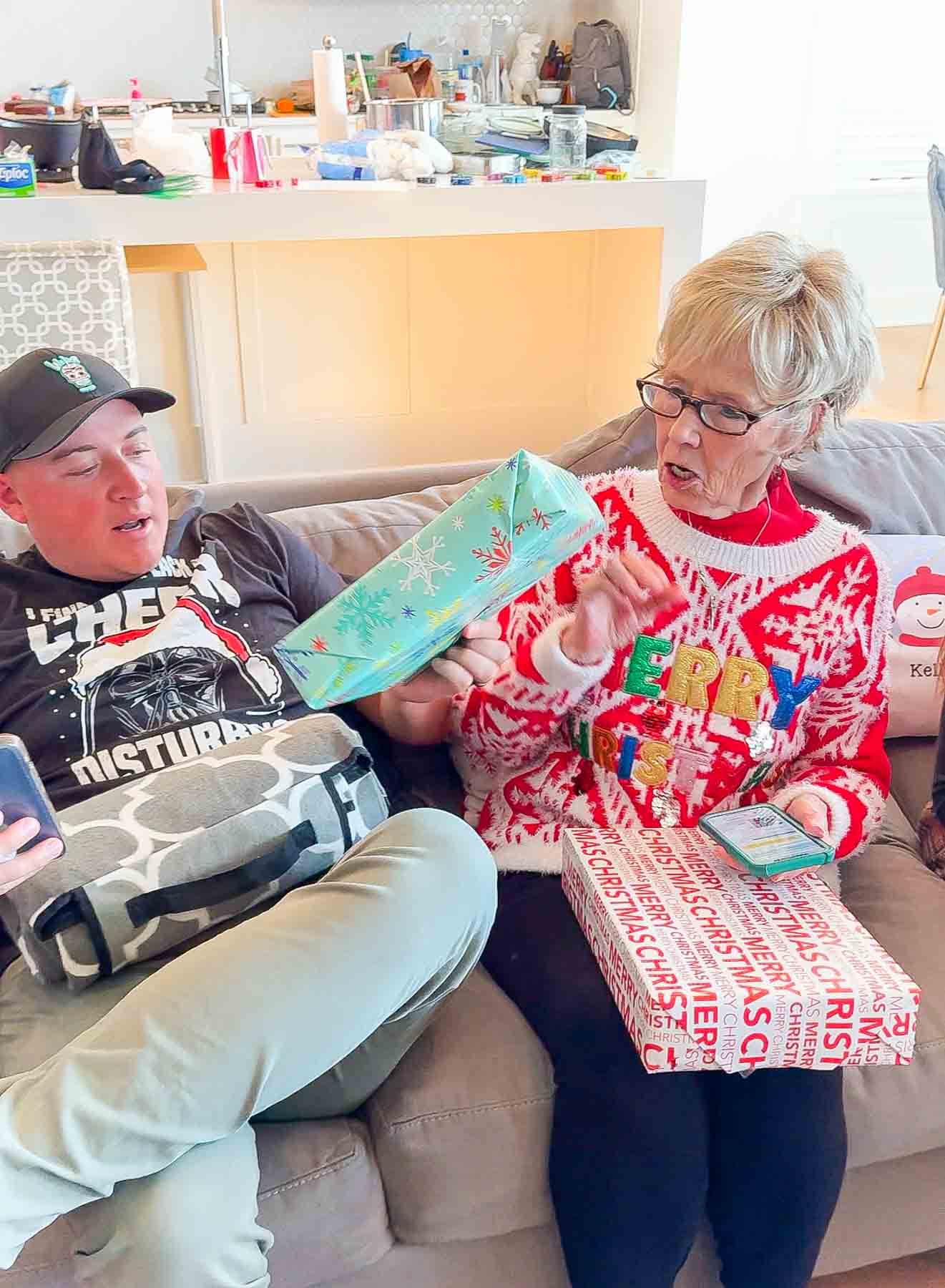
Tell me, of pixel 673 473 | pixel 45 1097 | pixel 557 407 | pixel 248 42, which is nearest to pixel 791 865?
pixel 673 473

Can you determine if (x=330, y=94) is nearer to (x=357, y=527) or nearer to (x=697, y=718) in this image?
(x=357, y=527)

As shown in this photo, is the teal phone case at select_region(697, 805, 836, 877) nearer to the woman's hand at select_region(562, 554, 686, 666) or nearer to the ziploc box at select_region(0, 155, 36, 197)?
the woman's hand at select_region(562, 554, 686, 666)

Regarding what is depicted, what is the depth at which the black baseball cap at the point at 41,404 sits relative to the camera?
1345mm

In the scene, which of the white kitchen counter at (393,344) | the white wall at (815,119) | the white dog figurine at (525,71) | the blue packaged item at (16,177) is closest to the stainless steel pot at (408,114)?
the white kitchen counter at (393,344)

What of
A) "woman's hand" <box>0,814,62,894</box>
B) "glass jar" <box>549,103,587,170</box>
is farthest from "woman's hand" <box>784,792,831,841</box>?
"glass jar" <box>549,103,587,170</box>

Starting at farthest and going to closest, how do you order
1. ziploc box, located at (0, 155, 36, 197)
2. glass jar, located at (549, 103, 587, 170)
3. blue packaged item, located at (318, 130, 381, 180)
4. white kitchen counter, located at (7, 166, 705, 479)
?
white kitchen counter, located at (7, 166, 705, 479) → glass jar, located at (549, 103, 587, 170) → blue packaged item, located at (318, 130, 381, 180) → ziploc box, located at (0, 155, 36, 197)

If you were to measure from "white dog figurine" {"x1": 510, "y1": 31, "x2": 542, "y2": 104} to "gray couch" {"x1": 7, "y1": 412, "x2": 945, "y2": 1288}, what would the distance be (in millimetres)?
4150

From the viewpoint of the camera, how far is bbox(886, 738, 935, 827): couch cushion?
167 cm

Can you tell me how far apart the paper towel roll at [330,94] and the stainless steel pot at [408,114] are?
99 millimetres

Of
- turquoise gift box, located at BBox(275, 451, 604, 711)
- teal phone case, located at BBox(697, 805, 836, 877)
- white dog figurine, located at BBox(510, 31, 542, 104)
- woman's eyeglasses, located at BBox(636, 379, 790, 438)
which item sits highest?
white dog figurine, located at BBox(510, 31, 542, 104)

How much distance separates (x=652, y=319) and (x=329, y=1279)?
2.78m

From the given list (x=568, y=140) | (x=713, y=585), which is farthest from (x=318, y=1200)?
(x=568, y=140)

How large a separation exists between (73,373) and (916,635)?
120 cm

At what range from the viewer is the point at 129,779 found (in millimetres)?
1313
